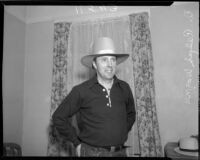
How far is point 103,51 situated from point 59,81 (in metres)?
0.33

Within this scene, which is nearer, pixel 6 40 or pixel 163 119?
pixel 163 119

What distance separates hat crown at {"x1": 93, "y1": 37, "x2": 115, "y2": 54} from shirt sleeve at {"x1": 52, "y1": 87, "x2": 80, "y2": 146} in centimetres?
27

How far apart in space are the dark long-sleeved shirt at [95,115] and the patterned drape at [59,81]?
0.07 meters

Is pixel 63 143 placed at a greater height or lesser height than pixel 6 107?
lesser

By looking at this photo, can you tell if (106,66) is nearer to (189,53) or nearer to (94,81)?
(94,81)

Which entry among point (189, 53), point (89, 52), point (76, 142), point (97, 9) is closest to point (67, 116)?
point (76, 142)

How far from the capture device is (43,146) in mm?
1460

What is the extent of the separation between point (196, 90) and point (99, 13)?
746 millimetres

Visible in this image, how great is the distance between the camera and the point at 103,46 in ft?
4.65

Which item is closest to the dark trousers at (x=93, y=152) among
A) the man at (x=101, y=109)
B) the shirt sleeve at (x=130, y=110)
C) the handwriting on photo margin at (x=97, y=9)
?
the man at (x=101, y=109)

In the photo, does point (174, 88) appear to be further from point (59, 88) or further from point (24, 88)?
point (24, 88)

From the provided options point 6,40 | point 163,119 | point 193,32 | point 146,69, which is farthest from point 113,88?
point 6,40

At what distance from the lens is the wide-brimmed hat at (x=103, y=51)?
55.1 inches

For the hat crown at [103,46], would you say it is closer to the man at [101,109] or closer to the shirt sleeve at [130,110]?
the man at [101,109]
